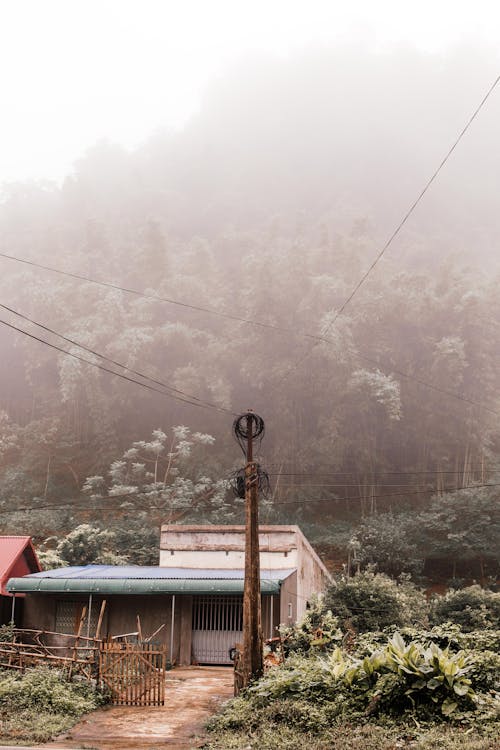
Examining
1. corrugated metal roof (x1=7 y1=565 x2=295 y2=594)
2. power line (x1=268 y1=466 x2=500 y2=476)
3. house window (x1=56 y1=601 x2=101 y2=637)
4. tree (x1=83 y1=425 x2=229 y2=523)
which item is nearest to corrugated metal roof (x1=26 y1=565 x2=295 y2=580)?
corrugated metal roof (x1=7 y1=565 x2=295 y2=594)

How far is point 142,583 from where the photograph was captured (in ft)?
63.9

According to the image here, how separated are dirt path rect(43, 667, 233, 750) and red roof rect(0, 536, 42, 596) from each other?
8.80 meters

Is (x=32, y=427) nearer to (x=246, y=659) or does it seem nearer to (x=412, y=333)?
(x=412, y=333)

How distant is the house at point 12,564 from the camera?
20.8 meters

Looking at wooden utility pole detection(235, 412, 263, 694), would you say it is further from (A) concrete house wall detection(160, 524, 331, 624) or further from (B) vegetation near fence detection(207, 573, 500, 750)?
(A) concrete house wall detection(160, 524, 331, 624)

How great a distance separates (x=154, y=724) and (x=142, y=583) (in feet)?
28.8

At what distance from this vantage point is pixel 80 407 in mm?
55688

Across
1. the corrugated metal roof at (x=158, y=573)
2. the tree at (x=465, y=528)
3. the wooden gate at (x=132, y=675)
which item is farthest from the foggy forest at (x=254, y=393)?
the wooden gate at (x=132, y=675)

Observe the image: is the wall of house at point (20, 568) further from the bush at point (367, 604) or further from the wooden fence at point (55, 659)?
the bush at point (367, 604)

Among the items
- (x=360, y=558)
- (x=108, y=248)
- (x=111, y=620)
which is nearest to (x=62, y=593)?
(x=111, y=620)

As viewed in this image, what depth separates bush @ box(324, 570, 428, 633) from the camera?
2017 cm

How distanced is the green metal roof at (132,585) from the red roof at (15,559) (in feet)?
3.55

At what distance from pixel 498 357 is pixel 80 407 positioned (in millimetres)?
34684

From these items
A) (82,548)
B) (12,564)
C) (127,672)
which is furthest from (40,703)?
(82,548)
